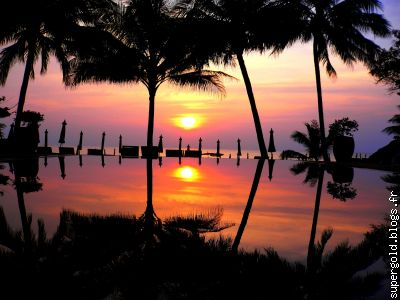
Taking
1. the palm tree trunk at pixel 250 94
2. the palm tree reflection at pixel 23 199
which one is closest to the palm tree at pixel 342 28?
the palm tree trunk at pixel 250 94

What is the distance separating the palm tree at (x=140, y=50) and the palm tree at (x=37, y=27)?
901 millimetres

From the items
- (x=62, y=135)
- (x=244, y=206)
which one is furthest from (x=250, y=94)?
(x=244, y=206)

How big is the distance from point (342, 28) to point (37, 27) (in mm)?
14324

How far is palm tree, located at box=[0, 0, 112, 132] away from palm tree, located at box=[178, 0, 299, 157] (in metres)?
4.55

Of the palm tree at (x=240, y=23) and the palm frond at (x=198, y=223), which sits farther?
the palm tree at (x=240, y=23)

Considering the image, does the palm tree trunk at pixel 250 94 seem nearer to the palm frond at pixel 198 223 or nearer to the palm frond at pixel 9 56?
the palm frond at pixel 9 56

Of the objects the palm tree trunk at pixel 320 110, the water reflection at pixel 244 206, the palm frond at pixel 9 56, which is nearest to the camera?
the water reflection at pixel 244 206

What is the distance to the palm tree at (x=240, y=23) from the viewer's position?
21984 millimetres

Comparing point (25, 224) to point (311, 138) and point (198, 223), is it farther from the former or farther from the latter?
point (311, 138)

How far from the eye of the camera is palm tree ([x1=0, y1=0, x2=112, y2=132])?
20484mm

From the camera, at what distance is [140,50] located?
75.4ft

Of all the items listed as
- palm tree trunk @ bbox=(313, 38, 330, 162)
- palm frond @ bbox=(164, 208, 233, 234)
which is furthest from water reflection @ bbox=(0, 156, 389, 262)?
palm tree trunk @ bbox=(313, 38, 330, 162)

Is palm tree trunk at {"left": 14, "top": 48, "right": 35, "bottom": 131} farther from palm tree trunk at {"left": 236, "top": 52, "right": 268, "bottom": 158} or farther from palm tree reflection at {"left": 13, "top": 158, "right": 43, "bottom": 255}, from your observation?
palm tree reflection at {"left": 13, "top": 158, "right": 43, "bottom": 255}

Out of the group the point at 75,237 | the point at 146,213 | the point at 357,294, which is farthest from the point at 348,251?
the point at 146,213
